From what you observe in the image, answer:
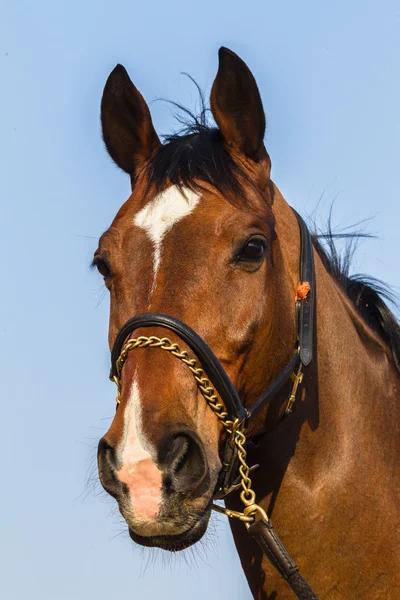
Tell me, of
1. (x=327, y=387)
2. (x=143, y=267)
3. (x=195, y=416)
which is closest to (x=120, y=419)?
(x=195, y=416)

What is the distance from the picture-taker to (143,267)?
4.90 m

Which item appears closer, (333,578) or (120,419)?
(120,419)

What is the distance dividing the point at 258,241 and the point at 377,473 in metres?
1.68

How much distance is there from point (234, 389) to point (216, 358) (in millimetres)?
215

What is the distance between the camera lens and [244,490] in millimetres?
4969

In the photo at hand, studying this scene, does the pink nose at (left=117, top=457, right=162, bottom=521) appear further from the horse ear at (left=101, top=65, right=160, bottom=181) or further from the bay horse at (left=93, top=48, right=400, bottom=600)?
the horse ear at (left=101, top=65, right=160, bottom=181)

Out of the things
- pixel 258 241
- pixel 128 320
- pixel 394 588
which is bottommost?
pixel 394 588

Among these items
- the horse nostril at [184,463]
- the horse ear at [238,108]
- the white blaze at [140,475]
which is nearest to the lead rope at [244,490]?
the horse nostril at [184,463]

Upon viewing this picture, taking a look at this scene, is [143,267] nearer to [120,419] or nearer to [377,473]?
[120,419]

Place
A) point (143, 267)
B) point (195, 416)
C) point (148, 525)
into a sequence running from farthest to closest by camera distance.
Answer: point (143, 267), point (195, 416), point (148, 525)

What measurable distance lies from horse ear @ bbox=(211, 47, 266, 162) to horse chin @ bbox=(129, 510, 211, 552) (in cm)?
237

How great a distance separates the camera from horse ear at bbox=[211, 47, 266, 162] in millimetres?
5453

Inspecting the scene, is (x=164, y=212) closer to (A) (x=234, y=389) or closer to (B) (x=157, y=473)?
(A) (x=234, y=389)

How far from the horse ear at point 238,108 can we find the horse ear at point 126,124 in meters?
0.60
